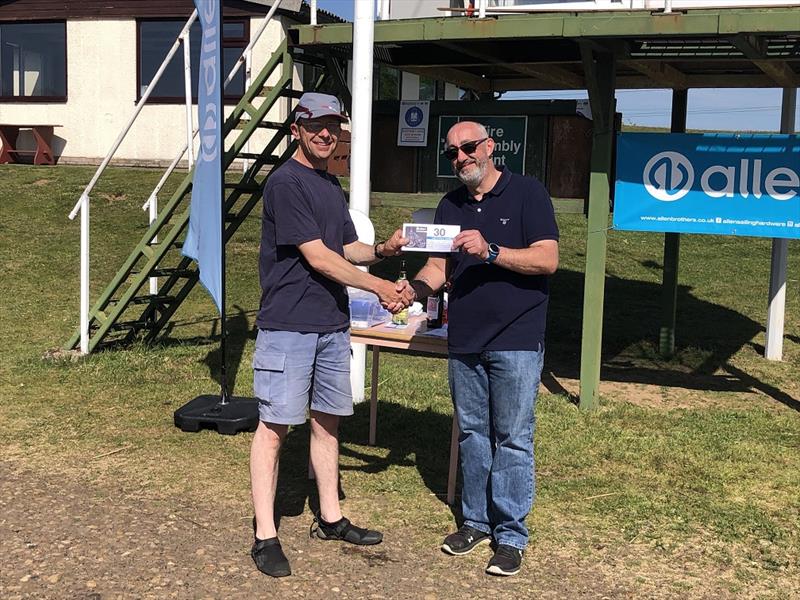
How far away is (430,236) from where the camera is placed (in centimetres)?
403

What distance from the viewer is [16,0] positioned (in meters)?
19.2

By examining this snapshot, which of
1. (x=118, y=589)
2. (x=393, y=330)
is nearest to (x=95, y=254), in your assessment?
(x=393, y=330)

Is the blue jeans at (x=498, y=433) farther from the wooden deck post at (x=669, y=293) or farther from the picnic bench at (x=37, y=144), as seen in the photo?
the picnic bench at (x=37, y=144)

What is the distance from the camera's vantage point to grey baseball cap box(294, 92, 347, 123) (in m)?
3.96

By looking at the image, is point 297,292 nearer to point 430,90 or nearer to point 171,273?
point 171,273

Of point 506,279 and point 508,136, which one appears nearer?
point 506,279

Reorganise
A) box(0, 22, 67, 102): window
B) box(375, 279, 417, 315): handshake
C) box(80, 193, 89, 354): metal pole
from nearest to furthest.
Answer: box(375, 279, 417, 315): handshake, box(80, 193, 89, 354): metal pole, box(0, 22, 67, 102): window

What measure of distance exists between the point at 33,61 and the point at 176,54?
13.0 ft

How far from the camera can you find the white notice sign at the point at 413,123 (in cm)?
770

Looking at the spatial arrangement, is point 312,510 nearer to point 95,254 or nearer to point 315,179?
point 315,179

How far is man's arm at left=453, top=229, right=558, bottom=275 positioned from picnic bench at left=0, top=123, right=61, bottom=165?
16546 mm

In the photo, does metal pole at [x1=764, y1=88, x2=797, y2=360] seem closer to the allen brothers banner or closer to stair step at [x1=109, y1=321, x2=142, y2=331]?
the allen brothers banner

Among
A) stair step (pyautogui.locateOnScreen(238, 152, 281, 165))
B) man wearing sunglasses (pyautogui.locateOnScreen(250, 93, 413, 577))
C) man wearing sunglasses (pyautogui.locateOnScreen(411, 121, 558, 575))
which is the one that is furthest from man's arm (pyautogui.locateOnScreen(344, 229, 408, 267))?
stair step (pyautogui.locateOnScreen(238, 152, 281, 165))

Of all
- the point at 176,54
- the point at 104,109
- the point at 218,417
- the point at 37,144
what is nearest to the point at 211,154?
the point at 218,417
